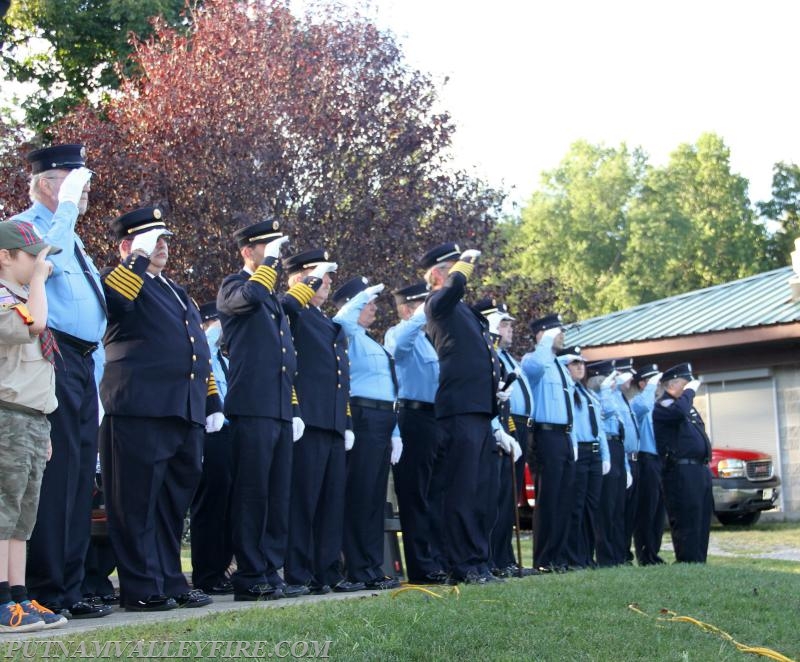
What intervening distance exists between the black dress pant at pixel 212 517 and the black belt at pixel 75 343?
6.29 ft

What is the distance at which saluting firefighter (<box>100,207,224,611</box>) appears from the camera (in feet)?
22.3

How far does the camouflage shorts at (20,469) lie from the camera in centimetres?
563

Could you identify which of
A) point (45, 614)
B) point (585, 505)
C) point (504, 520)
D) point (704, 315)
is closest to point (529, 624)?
point (45, 614)

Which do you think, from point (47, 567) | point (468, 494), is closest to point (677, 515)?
point (468, 494)

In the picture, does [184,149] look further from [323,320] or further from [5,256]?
[5,256]

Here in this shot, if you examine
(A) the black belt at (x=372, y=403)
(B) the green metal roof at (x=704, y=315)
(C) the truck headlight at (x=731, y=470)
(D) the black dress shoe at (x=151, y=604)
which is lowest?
(D) the black dress shoe at (x=151, y=604)

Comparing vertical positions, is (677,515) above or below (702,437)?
below

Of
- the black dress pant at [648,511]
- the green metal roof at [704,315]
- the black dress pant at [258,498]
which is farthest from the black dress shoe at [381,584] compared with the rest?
the green metal roof at [704,315]

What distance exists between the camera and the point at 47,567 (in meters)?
6.27

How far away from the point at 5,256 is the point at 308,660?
232cm

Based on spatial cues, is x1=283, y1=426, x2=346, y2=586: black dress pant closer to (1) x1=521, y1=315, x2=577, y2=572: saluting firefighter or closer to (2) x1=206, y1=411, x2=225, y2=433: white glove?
(2) x1=206, y1=411, x2=225, y2=433: white glove

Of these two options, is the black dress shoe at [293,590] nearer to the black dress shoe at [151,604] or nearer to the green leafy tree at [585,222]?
the black dress shoe at [151,604]

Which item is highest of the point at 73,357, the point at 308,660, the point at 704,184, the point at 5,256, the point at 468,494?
the point at 704,184

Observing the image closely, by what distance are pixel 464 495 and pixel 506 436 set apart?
125 centimetres
